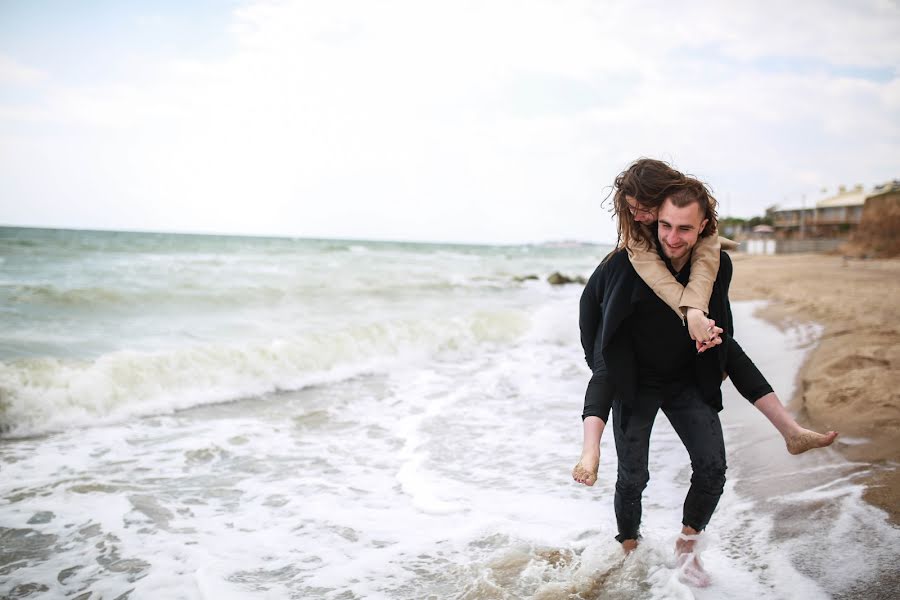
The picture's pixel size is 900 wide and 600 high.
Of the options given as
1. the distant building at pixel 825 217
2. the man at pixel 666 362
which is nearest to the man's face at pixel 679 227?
the man at pixel 666 362

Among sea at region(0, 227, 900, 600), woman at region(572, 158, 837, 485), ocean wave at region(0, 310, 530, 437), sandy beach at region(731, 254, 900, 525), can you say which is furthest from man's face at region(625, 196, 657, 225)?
ocean wave at region(0, 310, 530, 437)

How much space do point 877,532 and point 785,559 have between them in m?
0.51

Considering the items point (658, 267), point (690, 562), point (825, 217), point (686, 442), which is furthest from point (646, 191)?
point (825, 217)

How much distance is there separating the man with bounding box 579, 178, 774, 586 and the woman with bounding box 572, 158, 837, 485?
0.05 meters

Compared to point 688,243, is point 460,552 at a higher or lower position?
lower

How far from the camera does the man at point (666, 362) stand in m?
2.67

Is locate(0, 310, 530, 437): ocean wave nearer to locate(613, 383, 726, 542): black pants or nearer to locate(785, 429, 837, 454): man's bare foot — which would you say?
locate(613, 383, 726, 542): black pants

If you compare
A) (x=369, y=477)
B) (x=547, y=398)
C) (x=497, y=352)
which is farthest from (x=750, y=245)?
(x=369, y=477)

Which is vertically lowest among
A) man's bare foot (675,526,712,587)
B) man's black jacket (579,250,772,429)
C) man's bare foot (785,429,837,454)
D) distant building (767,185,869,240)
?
→ man's bare foot (675,526,712,587)

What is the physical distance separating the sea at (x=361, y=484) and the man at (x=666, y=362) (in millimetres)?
596

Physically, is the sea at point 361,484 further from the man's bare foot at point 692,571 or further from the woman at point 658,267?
the woman at point 658,267

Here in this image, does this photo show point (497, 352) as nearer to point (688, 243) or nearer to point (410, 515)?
point (410, 515)

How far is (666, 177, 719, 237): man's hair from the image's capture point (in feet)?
8.50

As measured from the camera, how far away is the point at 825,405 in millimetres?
5051
